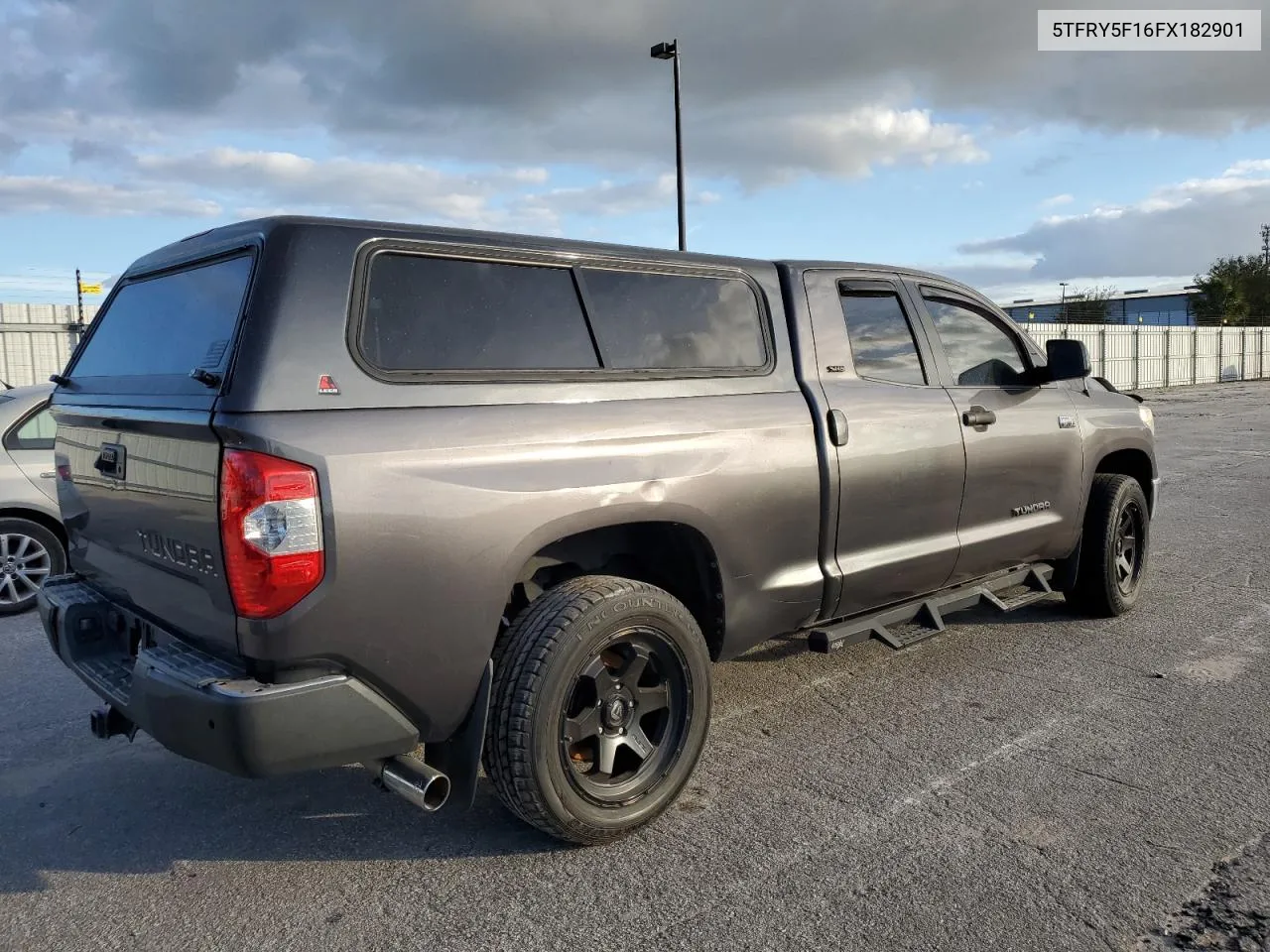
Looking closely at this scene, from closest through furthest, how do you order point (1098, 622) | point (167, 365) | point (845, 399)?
point (167, 365) < point (845, 399) < point (1098, 622)

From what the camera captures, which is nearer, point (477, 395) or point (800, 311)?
point (477, 395)

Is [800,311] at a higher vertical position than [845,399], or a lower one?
higher

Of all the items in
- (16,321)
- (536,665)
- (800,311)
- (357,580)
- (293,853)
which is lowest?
(293,853)

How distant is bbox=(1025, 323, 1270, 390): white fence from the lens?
3078 centimetres

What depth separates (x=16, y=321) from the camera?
1630 cm

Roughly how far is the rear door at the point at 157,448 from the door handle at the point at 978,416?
3.04 m

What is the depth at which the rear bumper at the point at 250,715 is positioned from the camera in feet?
8.41

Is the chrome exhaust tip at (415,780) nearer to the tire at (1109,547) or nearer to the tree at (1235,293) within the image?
the tire at (1109,547)

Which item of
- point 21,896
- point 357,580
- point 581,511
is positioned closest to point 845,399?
point 581,511

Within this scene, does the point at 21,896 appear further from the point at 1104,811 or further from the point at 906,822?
the point at 1104,811

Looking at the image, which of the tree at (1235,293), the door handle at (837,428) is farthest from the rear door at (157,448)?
the tree at (1235,293)

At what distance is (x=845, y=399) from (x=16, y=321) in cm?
1641

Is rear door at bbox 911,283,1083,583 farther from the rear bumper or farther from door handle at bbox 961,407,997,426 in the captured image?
the rear bumper

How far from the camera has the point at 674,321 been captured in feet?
12.0
